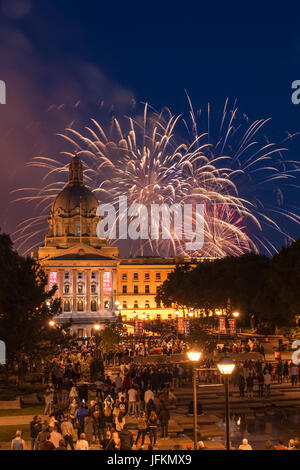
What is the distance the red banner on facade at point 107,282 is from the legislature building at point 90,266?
0.25 meters

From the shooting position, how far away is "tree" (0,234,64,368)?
Answer: 35.1m

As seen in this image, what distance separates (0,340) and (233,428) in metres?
16.2

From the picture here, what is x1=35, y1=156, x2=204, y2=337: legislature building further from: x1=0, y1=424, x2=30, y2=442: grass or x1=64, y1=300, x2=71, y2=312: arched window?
x1=0, y1=424, x2=30, y2=442: grass

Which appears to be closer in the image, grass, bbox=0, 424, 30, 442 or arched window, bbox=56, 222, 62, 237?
grass, bbox=0, 424, 30, 442

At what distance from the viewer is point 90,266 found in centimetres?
13425

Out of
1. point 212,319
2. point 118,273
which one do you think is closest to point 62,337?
point 212,319

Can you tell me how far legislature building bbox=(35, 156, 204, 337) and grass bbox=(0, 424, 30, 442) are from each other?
104 meters

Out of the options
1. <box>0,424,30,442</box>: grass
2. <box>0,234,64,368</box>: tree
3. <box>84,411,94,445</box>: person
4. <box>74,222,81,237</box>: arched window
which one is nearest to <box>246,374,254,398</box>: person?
<box>84,411,94,445</box>: person

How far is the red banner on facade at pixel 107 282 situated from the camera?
121 meters

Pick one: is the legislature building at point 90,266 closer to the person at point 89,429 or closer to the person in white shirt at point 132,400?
the person in white shirt at point 132,400

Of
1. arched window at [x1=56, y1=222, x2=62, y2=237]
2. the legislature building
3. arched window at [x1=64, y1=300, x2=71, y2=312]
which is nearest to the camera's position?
arched window at [x1=64, y1=300, x2=71, y2=312]

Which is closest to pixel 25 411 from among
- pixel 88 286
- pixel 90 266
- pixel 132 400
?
pixel 132 400

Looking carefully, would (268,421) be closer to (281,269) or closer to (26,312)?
(26,312)

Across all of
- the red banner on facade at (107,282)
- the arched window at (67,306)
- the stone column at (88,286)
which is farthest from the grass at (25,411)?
the stone column at (88,286)
